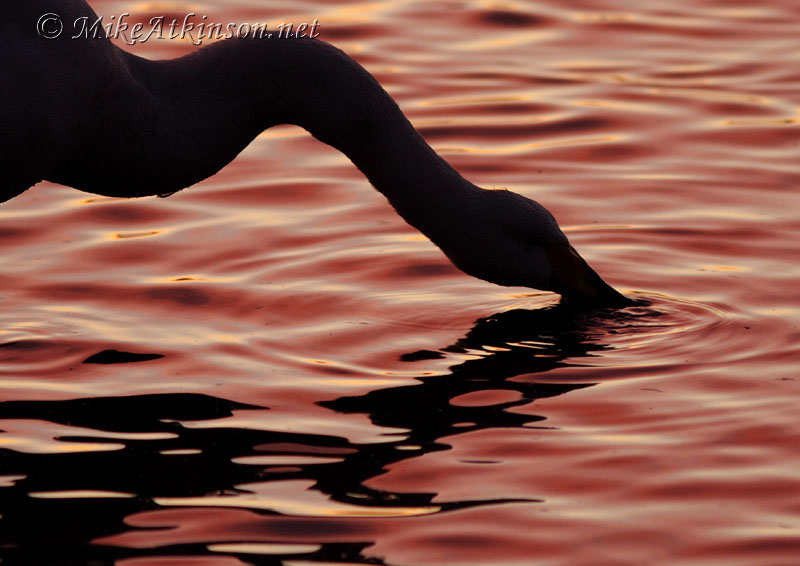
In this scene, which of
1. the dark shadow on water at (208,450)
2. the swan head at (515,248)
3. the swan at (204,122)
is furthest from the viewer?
the swan head at (515,248)

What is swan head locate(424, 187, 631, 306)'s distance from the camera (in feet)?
23.0

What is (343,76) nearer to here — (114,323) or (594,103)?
(114,323)

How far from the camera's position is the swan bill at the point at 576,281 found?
7.38 meters

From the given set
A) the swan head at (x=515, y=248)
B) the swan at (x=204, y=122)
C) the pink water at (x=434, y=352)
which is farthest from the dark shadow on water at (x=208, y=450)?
the swan at (x=204, y=122)

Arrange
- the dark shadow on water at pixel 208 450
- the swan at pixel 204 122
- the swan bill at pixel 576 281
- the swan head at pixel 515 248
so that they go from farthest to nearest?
the swan bill at pixel 576 281, the swan head at pixel 515 248, the swan at pixel 204 122, the dark shadow on water at pixel 208 450

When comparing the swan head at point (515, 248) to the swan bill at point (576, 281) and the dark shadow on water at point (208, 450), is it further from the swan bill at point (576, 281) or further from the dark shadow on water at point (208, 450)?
the dark shadow on water at point (208, 450)

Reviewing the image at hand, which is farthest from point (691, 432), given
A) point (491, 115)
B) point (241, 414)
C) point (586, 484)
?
point (491, 115)

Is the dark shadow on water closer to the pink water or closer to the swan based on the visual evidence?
the pink water

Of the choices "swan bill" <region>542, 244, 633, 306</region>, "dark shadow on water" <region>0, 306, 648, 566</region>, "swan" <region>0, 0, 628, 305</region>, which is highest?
"swan" <region>0, 0, 628, 305</region>

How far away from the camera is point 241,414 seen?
6395mm

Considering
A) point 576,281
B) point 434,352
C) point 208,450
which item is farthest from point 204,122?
point 576,281

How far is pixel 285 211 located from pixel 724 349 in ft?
8.90

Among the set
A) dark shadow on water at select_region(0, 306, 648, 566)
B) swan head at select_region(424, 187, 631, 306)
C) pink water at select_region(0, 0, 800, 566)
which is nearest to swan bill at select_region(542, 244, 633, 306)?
swan head at select_region(424, 187, 631, 306)

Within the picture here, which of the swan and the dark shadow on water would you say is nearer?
the dark shadow on water
